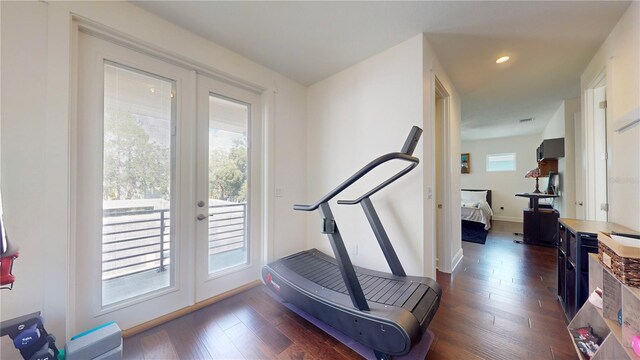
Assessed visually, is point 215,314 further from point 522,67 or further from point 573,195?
point 573,195

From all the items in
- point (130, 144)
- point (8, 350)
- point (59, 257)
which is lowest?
point (8, 350)

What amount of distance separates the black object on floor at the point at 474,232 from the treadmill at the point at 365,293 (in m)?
3.25

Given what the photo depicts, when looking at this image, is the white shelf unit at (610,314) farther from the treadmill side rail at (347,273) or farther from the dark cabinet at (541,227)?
the dark cabinet at (541,227)

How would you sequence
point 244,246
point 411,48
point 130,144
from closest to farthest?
point 130,144, point 411,48, point 244,246

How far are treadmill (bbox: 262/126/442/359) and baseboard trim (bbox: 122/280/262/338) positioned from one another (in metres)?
0.40

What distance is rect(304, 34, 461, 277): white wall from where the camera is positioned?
2033 mm

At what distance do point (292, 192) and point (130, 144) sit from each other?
1681 millimetres

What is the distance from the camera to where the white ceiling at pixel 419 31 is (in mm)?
1717

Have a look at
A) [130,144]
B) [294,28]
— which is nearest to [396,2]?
[294,28]

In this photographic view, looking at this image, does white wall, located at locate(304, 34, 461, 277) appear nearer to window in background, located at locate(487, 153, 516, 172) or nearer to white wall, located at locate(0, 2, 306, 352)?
white wall, located at locate(0, 2, 306, 352)

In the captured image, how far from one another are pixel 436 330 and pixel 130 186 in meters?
2.72

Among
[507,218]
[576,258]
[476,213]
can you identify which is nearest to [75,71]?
[576,258]

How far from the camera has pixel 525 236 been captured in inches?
160

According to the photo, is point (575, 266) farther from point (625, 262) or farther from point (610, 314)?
point (625, 262)
